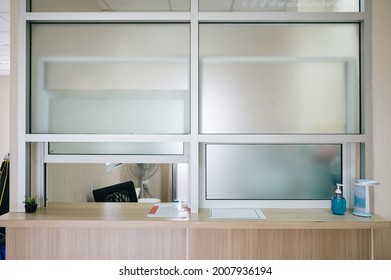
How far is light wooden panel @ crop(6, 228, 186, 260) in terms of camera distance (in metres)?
1.50

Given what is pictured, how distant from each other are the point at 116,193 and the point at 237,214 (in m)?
1.11

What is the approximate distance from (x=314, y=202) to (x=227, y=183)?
1.58 ft

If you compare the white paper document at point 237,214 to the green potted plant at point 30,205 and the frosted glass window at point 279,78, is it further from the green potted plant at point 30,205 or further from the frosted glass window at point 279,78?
the green potted plant at point 30,205

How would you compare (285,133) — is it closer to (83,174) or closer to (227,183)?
(227,183)

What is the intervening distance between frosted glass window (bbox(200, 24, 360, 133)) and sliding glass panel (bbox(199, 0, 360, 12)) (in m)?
0.10

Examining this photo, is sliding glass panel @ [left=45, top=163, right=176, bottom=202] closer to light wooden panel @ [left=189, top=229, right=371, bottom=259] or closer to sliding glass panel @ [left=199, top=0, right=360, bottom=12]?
light wooden panel @ [left=189, top=229, right=371, bottom=259]

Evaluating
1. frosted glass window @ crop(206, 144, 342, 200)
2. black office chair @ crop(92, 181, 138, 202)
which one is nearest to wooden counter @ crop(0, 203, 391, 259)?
frosted glass window @ crop(206, 144, 342, 200)

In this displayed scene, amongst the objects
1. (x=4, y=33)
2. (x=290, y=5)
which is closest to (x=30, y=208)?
(x=290, y=5)

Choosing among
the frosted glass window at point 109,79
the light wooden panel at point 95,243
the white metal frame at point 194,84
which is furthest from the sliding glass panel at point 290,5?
the light wooden panel at point 95,243

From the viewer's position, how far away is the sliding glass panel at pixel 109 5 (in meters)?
1.62

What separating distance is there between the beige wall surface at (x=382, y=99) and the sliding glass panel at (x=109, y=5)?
3.26ft

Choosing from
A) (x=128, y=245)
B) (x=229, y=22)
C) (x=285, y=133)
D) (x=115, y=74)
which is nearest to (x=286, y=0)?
(x=229, y=22)

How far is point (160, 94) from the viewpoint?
1.60 meters
